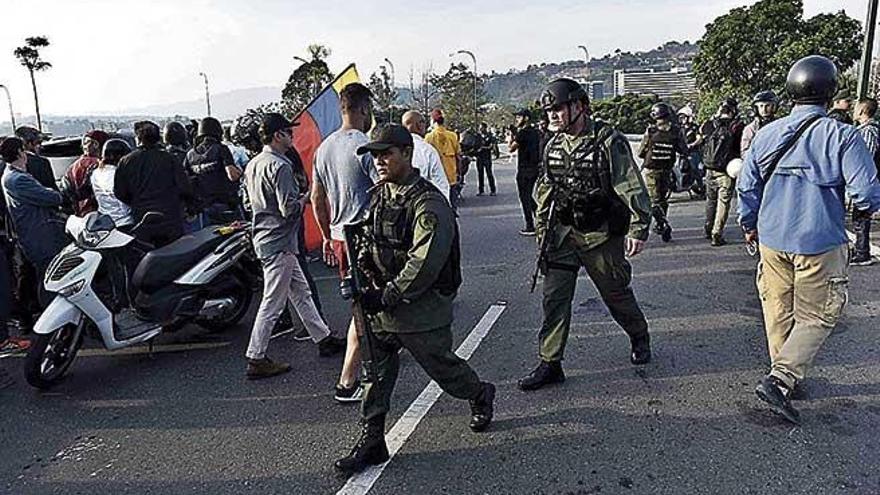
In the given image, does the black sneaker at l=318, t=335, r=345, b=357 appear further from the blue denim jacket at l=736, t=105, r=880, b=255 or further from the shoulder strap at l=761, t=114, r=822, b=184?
the shoulder strap at l=761, t=114, r=822, b=184

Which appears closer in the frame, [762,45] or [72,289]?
[72,289]

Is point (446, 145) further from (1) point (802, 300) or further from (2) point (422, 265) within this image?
(2) point (422, 265)

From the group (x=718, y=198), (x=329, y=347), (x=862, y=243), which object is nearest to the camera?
(x=329, y=347)

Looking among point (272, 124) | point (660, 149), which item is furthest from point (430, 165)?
point (660, 149)

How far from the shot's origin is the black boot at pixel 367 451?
10.4 ft

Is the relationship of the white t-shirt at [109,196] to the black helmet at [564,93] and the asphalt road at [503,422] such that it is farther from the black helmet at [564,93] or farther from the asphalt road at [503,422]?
the black helmet at [564,93]

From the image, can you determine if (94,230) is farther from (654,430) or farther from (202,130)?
(654,430)

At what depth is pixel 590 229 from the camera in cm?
393

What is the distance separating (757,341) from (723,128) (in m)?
3.81

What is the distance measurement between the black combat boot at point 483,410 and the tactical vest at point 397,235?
66cm

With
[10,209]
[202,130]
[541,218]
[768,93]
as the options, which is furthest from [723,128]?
[10,209]

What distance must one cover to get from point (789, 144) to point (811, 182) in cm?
23

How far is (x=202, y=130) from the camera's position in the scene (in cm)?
686

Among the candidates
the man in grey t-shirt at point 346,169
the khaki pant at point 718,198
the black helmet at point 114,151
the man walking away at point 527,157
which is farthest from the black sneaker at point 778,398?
the man walking away at point 527,157
